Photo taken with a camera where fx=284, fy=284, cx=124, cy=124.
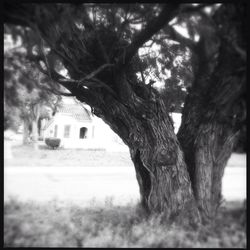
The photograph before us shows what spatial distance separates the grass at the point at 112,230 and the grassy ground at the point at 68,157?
139cm

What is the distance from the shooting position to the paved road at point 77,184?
179 inches

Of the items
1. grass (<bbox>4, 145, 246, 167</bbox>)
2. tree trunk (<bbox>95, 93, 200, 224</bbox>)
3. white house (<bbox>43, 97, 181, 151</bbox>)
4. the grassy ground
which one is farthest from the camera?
white house (<bbox>43, 97, 181, 151</bbox>)

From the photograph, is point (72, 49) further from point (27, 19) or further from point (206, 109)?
point (206, 109)

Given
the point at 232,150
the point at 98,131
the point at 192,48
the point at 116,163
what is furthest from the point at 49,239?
the point at 116,163

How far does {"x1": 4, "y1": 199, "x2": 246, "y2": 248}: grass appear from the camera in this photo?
3.69 metres

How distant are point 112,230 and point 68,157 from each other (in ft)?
21.0

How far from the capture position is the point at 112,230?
13.1 ft

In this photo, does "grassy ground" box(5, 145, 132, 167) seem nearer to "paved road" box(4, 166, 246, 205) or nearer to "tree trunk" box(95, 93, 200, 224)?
"paved road" box(4, 166, 246, 205)

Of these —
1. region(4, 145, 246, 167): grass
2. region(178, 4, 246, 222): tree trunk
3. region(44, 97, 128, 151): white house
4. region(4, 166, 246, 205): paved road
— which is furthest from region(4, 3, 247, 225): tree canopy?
region(44, 97, 128, 151): white house

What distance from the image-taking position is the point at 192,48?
363 cm

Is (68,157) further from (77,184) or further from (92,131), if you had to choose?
(77,184)

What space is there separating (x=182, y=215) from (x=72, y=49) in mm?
2800

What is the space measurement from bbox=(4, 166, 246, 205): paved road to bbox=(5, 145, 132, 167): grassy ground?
202mm

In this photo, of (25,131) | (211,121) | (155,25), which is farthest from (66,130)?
(155,25)
